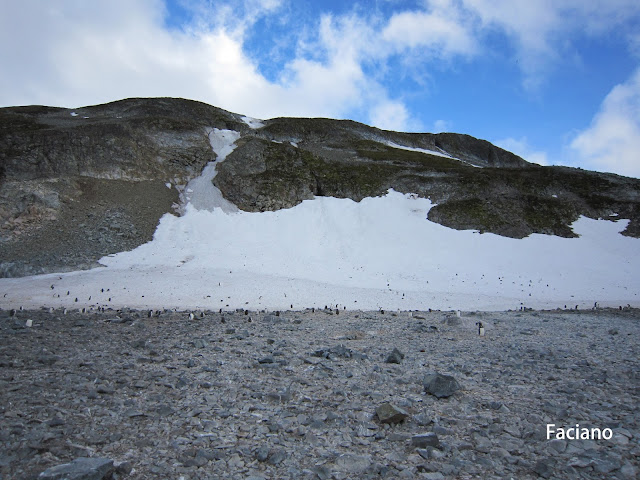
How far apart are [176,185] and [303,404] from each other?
45841 mm

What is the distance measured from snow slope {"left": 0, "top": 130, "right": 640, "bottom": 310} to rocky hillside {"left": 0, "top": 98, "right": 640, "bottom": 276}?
2108 millimetres

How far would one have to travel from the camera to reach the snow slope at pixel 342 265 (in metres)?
25.0

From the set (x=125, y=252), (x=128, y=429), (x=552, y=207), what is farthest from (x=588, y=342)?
(x=552, y=207)

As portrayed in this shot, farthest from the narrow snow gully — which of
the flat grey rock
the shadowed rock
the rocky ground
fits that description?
the flat grey rock

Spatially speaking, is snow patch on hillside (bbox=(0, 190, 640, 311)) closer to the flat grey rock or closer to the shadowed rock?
the shadowed rock

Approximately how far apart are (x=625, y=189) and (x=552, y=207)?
627 inches

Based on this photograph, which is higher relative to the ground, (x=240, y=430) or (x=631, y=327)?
(x=631, y=327)

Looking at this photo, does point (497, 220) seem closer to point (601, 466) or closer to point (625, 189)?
point (625, 189)

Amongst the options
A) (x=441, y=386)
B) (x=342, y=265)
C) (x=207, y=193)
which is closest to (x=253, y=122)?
(x=207, y=193)

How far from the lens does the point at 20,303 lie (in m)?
20.4

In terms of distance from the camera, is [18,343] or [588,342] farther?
[588,342]

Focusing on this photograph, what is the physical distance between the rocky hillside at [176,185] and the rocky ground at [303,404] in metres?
22.0

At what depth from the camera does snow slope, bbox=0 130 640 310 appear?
25.0 meters

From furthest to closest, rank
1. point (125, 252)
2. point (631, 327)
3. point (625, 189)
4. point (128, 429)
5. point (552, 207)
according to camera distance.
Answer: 1. point (625, 189)
2. point (552, 207)
3. point (125, 252)
4. point (631, 327)
5. point (128, 429)
